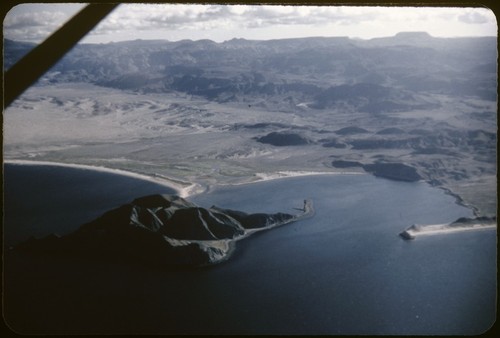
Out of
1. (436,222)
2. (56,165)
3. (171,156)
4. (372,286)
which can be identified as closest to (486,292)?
(372,286)

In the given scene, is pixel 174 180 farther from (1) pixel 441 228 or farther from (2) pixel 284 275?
(1) pixel 441 228

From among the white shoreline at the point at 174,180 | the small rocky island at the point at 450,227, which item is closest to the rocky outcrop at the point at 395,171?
the white shoreline at the point at 174,180

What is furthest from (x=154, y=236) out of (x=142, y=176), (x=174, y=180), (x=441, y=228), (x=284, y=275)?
(x=441, y=228)

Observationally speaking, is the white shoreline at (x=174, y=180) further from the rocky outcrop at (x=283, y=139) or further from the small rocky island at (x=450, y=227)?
the small rocky island at (x=450, y=227)

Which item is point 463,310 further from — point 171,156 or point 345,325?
point 171,156

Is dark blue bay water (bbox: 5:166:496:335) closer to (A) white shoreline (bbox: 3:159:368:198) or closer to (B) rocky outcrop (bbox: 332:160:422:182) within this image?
(A) white shoreline (bbox: 3:159:368:198)

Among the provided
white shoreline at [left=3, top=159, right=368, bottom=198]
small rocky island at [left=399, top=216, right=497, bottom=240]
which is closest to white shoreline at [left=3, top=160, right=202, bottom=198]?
white shoreline at [left=3, top=159, right=368, bottom=198]
